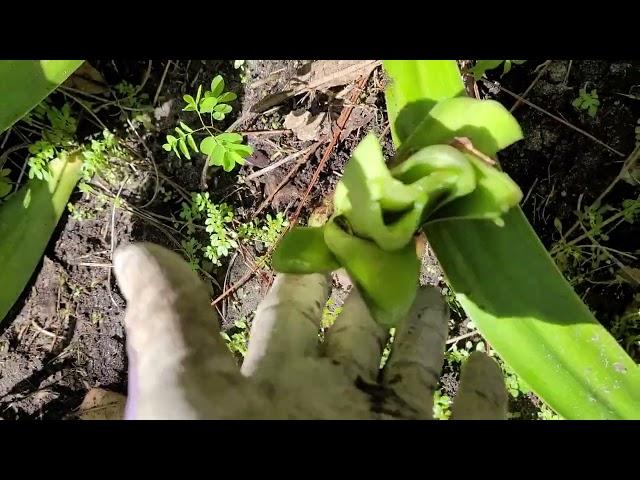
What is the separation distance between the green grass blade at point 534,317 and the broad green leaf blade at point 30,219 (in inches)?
33.6

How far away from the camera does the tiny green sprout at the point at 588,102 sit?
3.66ft

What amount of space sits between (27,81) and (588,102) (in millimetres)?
970

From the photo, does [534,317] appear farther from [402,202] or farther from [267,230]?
[267,230]

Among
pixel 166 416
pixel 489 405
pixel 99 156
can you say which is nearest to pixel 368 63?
pixel 99 156

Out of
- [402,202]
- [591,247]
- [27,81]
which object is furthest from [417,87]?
[27,81]

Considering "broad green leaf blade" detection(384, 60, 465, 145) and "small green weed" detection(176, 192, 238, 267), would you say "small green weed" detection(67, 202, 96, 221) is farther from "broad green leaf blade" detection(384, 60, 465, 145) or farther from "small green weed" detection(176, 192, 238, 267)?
"broad green leaf blade" detection(384, 60, 465, 145)

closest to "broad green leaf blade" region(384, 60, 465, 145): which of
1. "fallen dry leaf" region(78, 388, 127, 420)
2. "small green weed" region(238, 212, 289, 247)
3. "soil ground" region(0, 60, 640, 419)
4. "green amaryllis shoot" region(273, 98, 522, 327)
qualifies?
"green amaryllis shoot" region(273, 98, 522, 327)

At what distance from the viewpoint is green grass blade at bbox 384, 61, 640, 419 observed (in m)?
0.79

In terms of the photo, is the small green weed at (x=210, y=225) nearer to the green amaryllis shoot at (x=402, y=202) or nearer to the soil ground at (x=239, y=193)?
the soil ground at (x=239, y=193)

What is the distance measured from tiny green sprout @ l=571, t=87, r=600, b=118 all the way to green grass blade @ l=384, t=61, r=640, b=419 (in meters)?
0.43

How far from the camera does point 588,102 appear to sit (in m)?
1.11

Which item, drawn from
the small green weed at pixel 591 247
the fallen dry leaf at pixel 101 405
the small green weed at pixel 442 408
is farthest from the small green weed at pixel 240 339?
the small green weed at pixel 591 247

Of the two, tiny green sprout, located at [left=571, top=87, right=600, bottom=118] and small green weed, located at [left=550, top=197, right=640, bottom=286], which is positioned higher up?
tiny green sprout, located at [left=571, top=87, right=600, bottom=118]

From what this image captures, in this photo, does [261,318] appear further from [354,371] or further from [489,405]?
[489,405]
